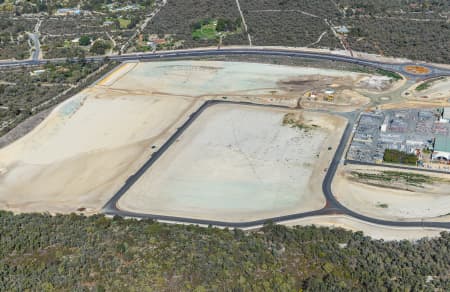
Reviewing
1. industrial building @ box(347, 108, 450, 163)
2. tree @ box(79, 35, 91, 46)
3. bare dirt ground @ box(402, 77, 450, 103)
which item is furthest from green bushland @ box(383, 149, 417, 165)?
tree @ box(79, 35, 91, 46)

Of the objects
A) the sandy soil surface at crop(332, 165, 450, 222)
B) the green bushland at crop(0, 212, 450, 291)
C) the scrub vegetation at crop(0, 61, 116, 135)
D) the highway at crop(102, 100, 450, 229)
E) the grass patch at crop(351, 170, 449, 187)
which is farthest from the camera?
the scrub vegetation at crop(0, 61, 116, 135)

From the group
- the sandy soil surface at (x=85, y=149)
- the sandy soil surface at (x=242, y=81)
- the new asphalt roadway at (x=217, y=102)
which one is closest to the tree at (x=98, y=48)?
the new asphalt roadway at (x=217, y=102)

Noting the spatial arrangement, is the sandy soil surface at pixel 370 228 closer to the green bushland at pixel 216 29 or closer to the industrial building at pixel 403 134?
the industrial building at pixel 403 134

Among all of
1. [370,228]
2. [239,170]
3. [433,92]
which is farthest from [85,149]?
[433,92]

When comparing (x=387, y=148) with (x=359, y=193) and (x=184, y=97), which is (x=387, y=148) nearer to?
(x=359, y=193)

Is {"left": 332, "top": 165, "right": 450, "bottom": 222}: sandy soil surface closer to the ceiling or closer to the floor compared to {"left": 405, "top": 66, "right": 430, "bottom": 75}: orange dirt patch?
closer to the floor

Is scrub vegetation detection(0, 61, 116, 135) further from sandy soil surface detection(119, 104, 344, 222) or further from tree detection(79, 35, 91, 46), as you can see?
sandy soil surface detection(119, 104, 344, 222)
